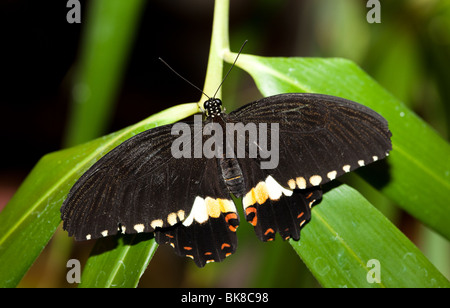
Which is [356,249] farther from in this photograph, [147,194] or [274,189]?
[147,194]

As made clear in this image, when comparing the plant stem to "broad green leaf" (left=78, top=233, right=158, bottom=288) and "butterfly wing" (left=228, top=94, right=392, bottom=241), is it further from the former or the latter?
"broad green leaf" (left=78, top=233, right=158, bottom=288)

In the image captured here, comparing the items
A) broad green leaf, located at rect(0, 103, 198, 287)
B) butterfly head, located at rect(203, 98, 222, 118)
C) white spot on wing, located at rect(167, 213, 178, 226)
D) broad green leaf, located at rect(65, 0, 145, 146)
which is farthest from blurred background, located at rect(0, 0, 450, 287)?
white spot on wing, located at rect(167, 213, 178, 226)

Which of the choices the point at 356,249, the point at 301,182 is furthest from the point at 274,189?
the point at 356,249

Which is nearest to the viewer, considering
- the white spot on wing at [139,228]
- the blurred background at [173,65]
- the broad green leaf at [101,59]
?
the white spot on wing at [139,228]

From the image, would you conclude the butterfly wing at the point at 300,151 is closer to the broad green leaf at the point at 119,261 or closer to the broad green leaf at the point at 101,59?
the broad green leaf at the point at 119,261

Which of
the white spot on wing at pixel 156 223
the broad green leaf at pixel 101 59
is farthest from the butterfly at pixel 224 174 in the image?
the broad green leaf at pixel 101 59

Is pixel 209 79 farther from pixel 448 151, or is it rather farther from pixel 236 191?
pixel 448 151
